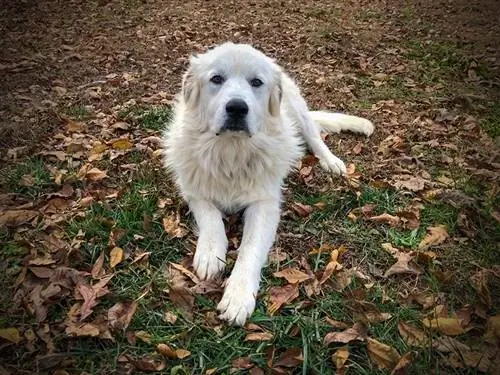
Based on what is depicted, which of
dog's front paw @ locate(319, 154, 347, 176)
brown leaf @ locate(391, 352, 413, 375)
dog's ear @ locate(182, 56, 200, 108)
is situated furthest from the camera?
dog's front paw @ locate(319, 154, 347, 176)

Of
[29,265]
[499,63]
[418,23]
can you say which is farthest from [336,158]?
[418,23]

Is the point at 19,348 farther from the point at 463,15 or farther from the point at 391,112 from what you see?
the point at 463,15

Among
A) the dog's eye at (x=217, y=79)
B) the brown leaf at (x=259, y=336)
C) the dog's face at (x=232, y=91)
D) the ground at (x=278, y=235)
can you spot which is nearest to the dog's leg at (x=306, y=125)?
the ground at (x=278, y=235)

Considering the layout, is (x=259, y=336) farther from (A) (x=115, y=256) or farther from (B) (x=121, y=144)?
(B) (x=121, y=144)

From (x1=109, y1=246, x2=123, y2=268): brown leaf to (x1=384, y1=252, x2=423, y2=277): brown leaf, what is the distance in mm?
1553

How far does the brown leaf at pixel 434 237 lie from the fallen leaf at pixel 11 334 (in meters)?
2.25

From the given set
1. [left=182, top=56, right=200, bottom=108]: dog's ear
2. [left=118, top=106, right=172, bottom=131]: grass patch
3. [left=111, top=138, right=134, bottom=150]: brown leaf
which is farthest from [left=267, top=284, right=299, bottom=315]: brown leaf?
[left=118, top=106, right=172, bottom=131]: grass patch

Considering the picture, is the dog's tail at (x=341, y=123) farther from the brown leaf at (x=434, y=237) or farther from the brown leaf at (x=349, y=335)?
the brown leaf at (x=349, y=335)

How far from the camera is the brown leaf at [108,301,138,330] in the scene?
2027 mm

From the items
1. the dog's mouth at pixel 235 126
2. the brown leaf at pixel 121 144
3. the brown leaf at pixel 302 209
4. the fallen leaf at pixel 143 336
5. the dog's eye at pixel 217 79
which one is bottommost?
the fallen leaf at pixel 143 336

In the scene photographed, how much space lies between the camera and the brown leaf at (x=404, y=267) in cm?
240

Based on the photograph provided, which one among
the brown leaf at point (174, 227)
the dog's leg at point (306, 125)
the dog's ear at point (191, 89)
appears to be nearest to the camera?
the brown leaf at point (174, 227)

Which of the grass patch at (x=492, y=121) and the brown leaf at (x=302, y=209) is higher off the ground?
the grass patch at (x=492, y=121)

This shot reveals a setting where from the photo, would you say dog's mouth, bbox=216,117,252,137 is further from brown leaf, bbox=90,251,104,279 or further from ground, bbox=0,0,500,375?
brown leaf, bbox=90,251,104,279
